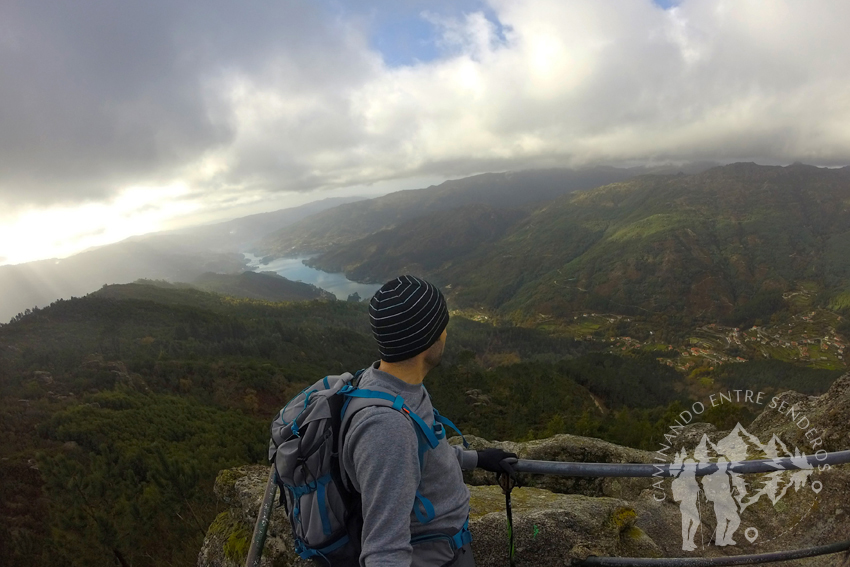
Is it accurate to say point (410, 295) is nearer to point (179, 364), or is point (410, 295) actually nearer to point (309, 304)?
point (179, 364)

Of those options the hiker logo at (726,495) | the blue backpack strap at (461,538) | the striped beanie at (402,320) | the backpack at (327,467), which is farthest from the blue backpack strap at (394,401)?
the hiker logo at (726,495)

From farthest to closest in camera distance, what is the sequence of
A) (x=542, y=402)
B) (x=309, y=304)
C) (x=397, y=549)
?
(x=309, y=304)
(x=542, y=402)
(x=397, y=549)

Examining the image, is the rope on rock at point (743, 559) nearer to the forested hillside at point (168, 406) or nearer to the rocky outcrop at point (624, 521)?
the rocky outcrop at point (624, 521)

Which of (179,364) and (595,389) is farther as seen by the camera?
(595,389)

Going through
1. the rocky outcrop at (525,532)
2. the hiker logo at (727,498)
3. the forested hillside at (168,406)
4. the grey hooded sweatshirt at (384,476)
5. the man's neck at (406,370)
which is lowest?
the forested hillside at (168,406)

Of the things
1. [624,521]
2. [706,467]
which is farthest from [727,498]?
[706,467]

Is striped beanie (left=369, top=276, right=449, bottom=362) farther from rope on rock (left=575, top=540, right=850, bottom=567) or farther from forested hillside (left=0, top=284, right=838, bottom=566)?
forested hillside (left=0, top=284, right=838, bottom=566)

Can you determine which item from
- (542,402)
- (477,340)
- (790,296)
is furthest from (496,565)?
(790,296)

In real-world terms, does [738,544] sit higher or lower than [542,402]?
higher
